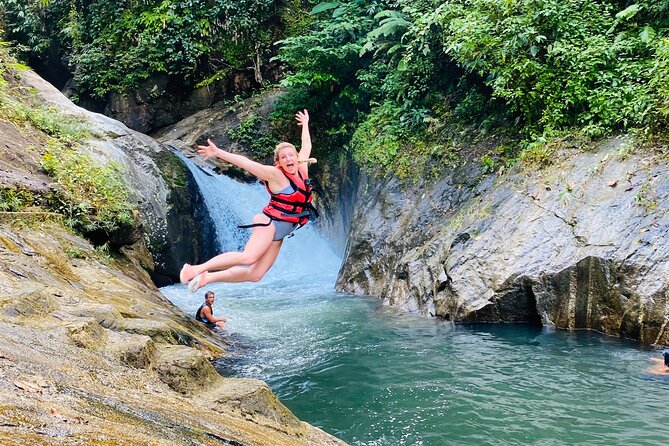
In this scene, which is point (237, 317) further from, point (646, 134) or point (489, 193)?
point (646, 134)

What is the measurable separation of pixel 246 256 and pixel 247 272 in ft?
0.51

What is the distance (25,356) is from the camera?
9.61 feet

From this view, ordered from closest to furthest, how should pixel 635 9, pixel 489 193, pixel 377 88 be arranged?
pixel 635 9, pixel 489 193, pixel 377 88

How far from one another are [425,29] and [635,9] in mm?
4188

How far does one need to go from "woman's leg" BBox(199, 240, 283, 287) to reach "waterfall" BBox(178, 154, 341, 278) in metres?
10.7

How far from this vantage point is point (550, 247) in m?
8.80

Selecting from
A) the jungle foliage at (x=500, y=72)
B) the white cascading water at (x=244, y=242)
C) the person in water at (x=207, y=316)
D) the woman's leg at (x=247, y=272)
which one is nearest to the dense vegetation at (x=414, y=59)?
the jungle foliage at (x=500, y=72)

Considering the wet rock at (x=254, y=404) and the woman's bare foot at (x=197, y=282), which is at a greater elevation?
the woman's bare foot at (x=197, y=282)

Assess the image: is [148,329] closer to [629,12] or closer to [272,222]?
[272,222]

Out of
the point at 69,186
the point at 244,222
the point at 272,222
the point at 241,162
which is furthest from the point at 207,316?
→ the point at 244,222

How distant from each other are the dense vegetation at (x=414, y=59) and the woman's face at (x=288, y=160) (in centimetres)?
674

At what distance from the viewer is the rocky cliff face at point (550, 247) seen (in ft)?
25.3

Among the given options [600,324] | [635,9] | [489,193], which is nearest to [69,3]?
[489,193]

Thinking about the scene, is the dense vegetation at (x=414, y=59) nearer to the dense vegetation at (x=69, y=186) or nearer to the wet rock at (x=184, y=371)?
the dense vegetation at (x=69, y=186)
